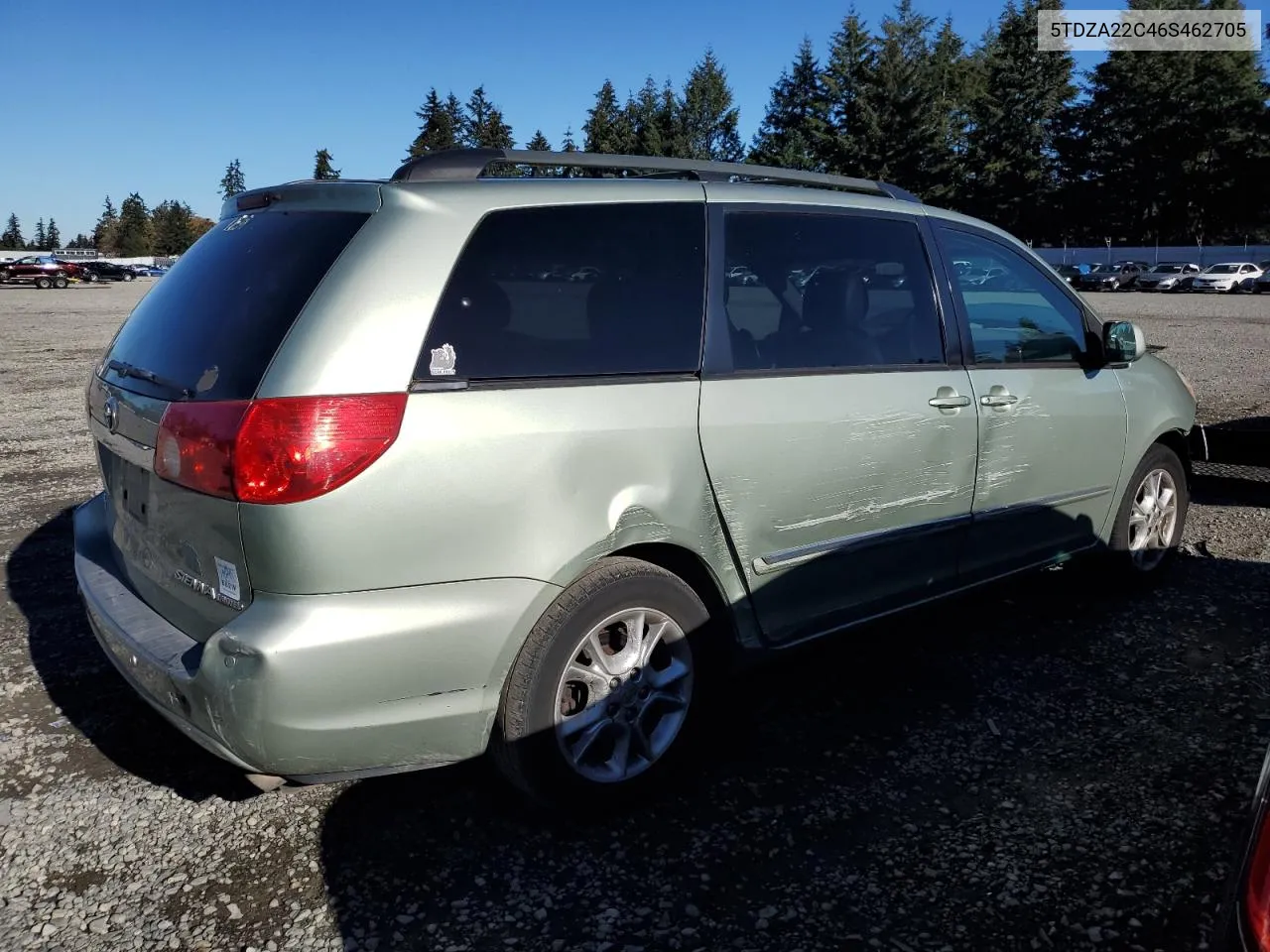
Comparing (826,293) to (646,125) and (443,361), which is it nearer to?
(443,361)

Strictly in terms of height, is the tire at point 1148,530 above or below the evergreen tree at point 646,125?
below

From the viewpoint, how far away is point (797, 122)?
266 ft

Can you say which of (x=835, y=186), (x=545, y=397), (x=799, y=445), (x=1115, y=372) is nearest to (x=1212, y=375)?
(x=1115, y=372)

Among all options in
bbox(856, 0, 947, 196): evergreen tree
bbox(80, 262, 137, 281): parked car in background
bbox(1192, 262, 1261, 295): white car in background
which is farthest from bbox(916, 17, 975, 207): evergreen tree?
bbox(80, 262, 137, 281): parked car in background

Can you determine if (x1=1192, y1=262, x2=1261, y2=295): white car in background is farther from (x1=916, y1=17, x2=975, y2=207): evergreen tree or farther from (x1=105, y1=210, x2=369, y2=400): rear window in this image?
(x1=105, y1=210, x2=369, y2=400): rear window

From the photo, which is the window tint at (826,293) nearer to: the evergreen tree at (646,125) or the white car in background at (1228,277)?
the white car in background at (1228,277)

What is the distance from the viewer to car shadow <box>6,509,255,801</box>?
321 cm

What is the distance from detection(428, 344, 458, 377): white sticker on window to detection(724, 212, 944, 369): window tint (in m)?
0.94

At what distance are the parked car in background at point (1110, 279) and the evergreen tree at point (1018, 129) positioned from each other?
1923cm

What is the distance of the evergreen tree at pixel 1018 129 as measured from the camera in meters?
70.9

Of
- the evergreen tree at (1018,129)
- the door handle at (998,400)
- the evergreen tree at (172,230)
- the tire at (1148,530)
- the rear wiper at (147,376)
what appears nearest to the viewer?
the rear wiper at (147,376)

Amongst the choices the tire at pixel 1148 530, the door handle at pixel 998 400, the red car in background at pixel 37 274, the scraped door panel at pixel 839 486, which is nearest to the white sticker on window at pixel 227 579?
the scraped door panel at pixel 839 486

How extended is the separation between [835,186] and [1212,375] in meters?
10.8

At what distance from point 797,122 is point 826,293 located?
83065mm
